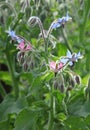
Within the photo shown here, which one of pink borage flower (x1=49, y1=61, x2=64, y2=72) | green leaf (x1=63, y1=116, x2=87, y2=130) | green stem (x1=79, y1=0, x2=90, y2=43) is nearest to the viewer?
pink borage flower (x1=49, y1=61, x2=64, y2=72)

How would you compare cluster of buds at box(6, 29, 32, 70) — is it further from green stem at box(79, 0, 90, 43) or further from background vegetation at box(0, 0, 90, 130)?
green stem at box(79, 0, 90, 43)

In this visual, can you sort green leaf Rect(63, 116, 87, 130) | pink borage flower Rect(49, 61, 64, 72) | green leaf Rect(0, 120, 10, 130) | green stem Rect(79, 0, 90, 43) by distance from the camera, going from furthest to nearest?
1. green stem Rect(79, 0, 90, 43)
2. green leaf Rect(0, 120, 10, 130)
3. green leaf Rect(63, 116, 87, 130)
4. pink borage flower Rect(49, 61, 64, 72)

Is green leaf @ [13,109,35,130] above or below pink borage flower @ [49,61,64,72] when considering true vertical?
below

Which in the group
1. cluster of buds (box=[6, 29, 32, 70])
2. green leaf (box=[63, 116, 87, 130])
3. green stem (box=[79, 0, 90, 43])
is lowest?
green leaf (box=[63, 116, 87, 130])

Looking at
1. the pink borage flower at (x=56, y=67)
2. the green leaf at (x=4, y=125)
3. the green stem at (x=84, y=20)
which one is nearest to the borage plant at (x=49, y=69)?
the pink borage flower at (x=56, y=67)

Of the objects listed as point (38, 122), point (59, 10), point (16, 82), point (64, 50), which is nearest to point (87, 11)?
point (59, 10)

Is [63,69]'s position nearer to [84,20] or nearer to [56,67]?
[56,67]

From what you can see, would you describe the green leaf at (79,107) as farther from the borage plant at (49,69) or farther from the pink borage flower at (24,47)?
the pink borage flower at (24,47)

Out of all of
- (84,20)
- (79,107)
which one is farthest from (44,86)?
(84,20)

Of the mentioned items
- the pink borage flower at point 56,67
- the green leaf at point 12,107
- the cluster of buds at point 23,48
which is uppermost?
the cluster of buds at point 23,48

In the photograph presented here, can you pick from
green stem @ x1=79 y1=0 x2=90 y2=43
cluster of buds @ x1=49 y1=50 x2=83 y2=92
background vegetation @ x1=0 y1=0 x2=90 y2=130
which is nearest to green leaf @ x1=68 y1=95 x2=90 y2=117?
background vegetation @ x1=0 y1=0 x2=90 y2=130

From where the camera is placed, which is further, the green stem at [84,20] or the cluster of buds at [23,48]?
the green stem at [84,20]
